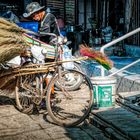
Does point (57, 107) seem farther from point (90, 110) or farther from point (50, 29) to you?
point (50, 29)

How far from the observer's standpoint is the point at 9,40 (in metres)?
6.21

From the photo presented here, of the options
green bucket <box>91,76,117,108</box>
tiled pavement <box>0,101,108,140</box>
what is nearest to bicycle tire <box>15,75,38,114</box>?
tiled pavement <box>0,101,108,140</box>

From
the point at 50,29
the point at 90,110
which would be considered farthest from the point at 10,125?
the point at 50,29

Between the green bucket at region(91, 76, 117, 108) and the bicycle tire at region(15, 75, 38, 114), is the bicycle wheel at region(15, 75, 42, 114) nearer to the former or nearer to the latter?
the bicycle tire at region(15, 75, 38, 114)

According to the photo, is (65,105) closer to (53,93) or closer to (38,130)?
(53,93)

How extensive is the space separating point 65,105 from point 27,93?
828 mm

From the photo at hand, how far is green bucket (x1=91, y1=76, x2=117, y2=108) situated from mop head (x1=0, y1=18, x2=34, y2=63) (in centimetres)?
146

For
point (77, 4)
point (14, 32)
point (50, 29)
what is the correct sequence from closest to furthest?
point (14, 32) → point (50, 29) → point (77, 4)

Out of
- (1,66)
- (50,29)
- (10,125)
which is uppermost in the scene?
(50,29)

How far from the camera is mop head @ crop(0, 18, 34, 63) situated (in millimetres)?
6188

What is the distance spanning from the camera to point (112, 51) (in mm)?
13367

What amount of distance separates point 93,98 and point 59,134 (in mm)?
857

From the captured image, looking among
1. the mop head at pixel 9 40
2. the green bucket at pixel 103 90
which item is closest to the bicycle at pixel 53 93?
the green bucket at pixel 103 90

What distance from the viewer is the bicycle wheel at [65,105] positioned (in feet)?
19.3
